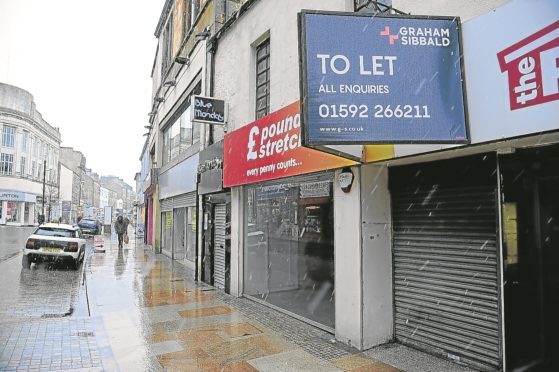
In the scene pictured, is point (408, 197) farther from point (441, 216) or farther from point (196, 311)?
point (196, 311)

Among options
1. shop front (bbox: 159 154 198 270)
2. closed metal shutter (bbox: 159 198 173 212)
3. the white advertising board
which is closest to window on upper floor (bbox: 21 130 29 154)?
closed metal shutter (bbox: 159 198 173 212)

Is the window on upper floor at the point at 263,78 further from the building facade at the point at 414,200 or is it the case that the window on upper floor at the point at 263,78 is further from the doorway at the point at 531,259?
→ the doorway at the point at 531,259

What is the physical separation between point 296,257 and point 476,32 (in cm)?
495

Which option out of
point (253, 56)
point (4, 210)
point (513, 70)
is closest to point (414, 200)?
point (513, 70)

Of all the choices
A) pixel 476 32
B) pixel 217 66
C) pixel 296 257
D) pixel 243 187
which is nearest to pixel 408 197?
pixel 476 32

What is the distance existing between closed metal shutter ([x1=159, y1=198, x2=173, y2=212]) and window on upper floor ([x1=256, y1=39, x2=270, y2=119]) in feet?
33.7

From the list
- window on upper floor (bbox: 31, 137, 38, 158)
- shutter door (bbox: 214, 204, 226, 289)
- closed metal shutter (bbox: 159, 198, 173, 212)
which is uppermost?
window on upper floor (bbox: 31, 137, 38, 158)

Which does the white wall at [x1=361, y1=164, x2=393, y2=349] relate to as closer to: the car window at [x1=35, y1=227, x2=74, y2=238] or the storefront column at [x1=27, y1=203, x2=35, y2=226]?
the car window at [x1=35, y1=227, x2=74, y2=238]

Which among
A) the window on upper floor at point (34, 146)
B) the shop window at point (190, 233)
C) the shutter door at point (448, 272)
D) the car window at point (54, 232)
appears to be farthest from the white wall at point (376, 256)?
the window on upper floor at point (34, 146)

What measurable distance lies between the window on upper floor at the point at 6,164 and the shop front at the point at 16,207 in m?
3.18

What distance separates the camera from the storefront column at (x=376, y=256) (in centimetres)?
538

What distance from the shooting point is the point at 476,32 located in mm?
3938

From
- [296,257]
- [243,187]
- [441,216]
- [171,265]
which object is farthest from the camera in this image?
[171,265]

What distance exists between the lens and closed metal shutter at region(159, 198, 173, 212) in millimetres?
18041
